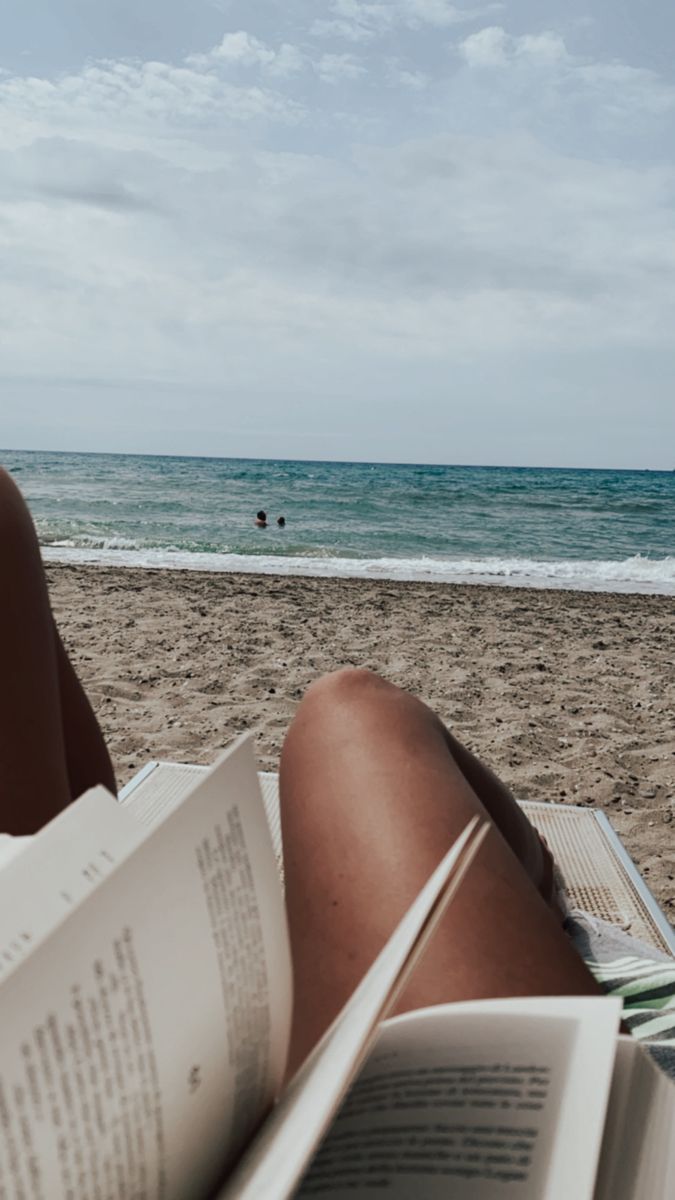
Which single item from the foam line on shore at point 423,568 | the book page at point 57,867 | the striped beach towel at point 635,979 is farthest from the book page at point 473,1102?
the foam line on shore at point 423,568

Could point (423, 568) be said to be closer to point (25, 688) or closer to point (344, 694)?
point (344, 694)

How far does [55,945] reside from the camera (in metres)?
0.23

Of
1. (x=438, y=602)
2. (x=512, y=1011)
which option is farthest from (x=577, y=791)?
(x=438, y=602)

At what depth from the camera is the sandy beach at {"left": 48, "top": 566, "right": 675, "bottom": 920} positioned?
2.83 m

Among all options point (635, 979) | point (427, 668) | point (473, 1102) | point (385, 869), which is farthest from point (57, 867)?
point (427, 668)

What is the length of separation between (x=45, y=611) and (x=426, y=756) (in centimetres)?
34

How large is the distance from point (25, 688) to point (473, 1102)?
0.47 meters

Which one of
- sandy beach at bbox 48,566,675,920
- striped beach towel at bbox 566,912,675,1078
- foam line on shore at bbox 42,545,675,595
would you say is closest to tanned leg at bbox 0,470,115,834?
striped beach towel at bbox 566,912,675,1078

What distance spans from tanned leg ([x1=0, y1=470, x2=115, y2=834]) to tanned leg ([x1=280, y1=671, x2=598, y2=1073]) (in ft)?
0.67

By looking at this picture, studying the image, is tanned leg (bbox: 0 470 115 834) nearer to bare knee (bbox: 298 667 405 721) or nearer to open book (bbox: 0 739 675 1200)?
bare knee (bbox: 298 667 405 721)

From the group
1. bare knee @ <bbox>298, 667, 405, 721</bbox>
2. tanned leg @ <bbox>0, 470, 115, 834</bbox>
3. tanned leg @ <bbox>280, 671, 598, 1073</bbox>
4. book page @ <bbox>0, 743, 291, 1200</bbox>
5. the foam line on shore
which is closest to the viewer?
book page @ <bbox>0, 743, 291, 1200</bbox>

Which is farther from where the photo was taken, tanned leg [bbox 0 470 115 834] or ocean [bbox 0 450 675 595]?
ocean [bbox 0 450 675 595]

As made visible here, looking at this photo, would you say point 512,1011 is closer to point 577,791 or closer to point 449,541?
point 577,791

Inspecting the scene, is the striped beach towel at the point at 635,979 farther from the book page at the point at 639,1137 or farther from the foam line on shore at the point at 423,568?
the foam line on shore at the point at 423,568
